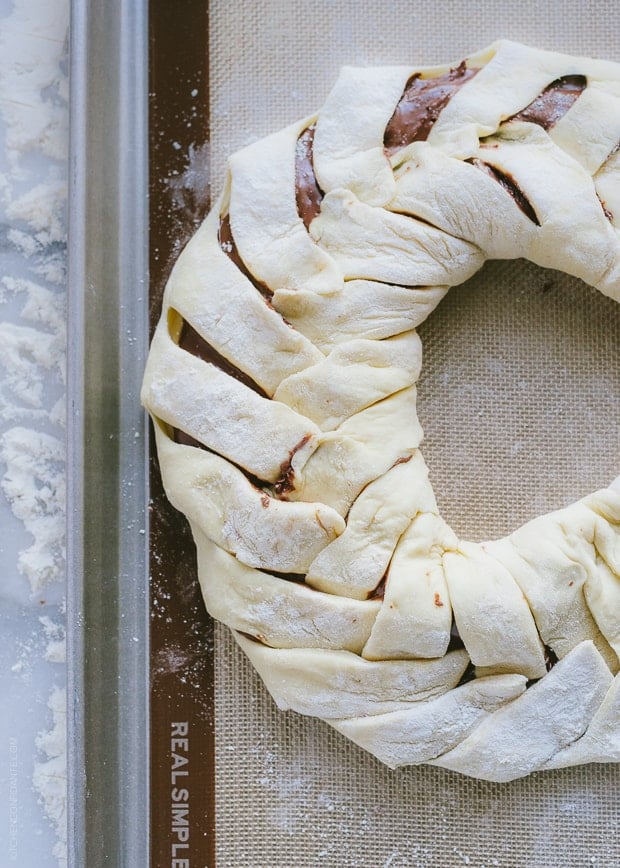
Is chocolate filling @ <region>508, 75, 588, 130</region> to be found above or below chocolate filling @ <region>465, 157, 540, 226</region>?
above

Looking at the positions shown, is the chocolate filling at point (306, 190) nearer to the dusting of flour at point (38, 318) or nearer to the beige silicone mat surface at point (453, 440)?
the beige silicone mat surface at point (453, 440)

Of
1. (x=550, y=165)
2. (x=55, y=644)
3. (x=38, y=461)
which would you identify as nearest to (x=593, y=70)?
(x=550, y=165)

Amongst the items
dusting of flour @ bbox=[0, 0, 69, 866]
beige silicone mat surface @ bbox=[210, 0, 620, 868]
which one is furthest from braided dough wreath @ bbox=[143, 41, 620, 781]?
dusting of flour @ bbox=[0, 0, 69, 866]

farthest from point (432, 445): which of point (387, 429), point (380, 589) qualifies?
point (380, 589)

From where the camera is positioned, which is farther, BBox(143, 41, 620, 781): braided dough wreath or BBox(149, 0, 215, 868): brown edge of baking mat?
BBox(149, 0, 215, 868): brown edge of baking mat

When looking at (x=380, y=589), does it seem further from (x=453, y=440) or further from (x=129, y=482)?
(x=129, y=482)

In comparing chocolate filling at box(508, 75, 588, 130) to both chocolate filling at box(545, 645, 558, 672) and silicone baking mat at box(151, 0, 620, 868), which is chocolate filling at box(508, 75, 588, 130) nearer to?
silicone baking mat at box(151, 0, 620, 868)

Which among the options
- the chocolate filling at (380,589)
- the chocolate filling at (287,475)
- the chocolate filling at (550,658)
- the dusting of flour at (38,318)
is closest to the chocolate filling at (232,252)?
the chocolate filling at (287,475)
